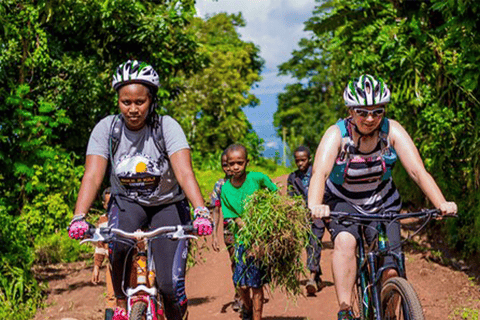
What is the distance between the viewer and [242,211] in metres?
6.65

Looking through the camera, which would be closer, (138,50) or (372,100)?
(372,100)

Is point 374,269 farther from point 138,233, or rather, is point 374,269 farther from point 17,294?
point 17,294

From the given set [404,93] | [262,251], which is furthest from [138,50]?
[262,251]

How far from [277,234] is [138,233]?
2.26 meters

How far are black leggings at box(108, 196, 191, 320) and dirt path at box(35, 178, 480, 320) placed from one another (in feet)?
7.32

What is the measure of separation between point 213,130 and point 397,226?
96.8ft

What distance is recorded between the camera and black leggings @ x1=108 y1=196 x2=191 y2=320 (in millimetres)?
4348

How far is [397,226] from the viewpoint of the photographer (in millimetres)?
4645

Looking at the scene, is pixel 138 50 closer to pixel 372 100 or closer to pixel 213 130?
pixel 372 100

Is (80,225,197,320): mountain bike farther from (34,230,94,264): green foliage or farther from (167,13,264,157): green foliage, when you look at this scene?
(167,13,264,157): green foliage

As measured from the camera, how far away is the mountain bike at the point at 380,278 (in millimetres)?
4125

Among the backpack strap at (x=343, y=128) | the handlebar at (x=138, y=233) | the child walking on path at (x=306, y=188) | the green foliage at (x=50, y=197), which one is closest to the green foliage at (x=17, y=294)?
the green foliage at (x=50, y=197)

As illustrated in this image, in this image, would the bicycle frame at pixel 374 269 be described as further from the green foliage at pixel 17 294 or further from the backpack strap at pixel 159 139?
the green foliage at pixel 17 294

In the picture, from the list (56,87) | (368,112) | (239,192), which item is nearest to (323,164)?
(368,112)
